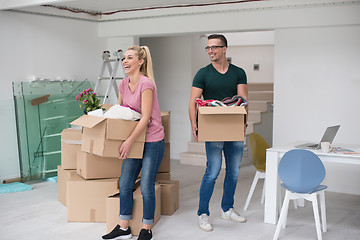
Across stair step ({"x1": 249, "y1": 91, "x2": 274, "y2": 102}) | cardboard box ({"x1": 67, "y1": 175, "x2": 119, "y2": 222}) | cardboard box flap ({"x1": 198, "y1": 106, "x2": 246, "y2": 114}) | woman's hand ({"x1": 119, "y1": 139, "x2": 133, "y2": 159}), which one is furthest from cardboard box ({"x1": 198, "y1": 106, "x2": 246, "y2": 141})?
stair step ({"x1": 249, "y1": 91, "x2": 274, "y2": 102})

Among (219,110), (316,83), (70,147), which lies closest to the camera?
(219,110)

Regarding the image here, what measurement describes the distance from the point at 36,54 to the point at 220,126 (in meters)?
3.19

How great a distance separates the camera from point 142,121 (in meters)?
2.96

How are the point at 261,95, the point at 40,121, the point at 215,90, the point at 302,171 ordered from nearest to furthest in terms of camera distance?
the point at 302,171 < the point at 215,90 < the point at 40,121 < the point at 261,95

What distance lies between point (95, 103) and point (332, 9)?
2.84 metres

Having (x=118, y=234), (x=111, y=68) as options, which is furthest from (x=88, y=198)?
(x=111, y=68)

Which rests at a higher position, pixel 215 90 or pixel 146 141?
pixel 215 90

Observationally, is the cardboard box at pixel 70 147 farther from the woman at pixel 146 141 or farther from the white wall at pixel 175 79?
the white wall at pixel 175 79

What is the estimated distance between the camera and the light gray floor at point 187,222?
336 cm

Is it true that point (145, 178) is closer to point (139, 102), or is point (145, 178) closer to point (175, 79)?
point (139, 102)

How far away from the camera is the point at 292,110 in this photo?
16.7ft

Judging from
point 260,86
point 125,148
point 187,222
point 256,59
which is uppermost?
point 256,59

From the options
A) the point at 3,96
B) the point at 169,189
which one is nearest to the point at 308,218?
the point at 169,189

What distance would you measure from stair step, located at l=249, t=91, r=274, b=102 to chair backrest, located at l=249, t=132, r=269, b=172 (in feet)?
9.84
